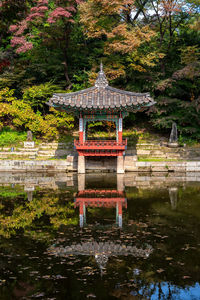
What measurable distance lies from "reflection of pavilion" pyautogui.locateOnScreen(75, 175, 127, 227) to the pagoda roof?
6.06 meters

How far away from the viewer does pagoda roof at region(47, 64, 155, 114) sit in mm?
18266

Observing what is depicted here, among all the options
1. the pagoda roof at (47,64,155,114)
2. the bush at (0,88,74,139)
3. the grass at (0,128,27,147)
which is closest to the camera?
the pagoda roof at (47,64,155,114)

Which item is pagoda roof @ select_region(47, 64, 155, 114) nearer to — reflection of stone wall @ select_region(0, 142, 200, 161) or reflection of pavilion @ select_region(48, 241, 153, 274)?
reflection of stone wall @ select_region(0, 142, 200, 161)

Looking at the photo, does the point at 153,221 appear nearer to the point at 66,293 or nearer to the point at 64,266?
the point at 64,266

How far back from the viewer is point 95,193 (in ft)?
41.4

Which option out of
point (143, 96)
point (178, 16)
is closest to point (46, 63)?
point (178, 16)

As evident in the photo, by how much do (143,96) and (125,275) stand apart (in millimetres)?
14686

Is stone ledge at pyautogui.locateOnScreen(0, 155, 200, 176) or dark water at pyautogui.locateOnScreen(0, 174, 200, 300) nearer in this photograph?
dark water at pyautogui.locateOnScreen(0, 174, 200, 300)

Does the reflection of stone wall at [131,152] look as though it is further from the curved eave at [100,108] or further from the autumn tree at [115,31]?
the autumn tree at [115,31]

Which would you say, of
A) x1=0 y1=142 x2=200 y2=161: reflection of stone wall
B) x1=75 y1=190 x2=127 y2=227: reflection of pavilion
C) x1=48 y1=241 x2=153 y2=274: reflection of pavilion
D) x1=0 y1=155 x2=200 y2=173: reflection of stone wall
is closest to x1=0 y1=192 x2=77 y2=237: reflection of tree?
x1=75 y1=190 x2=127 y2=227: reflection of pavilion

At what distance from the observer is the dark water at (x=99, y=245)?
15.9 feet

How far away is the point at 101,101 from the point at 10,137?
31.4 ft

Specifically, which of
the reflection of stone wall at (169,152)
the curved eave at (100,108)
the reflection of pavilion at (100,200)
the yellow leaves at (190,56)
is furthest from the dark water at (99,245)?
the yellow leaves at (190,56)

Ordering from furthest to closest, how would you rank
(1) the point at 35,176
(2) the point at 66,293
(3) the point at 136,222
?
(1) the point at 35,176, (3) the point at 136,222, (2) the point at 66,293
